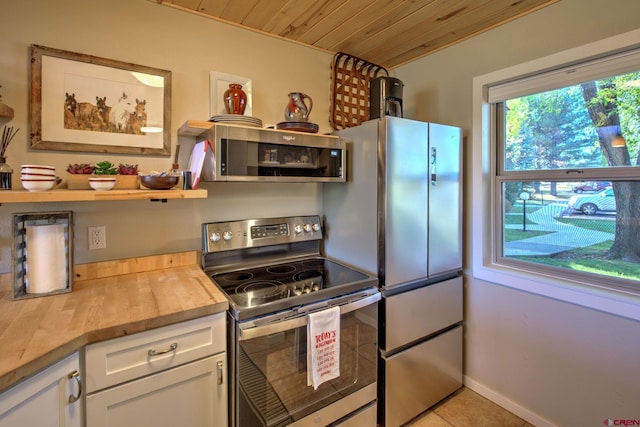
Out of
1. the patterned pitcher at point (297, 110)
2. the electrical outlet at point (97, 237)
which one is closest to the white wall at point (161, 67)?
the electrical outlet at point (97, 237)

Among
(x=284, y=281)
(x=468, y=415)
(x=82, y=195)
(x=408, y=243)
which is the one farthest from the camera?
(x=468, y=415)

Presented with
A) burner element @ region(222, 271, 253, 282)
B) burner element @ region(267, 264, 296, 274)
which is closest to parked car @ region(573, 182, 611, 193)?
burner element @ region(267, 264, 296, 274)

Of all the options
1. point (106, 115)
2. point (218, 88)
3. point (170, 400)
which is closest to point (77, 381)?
point (170, 400)

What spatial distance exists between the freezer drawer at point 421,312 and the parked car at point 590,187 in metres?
0.83

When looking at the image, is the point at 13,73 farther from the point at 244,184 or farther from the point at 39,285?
the point at 244,184

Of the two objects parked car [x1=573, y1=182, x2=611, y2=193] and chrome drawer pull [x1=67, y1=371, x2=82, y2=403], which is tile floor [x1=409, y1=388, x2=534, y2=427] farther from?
chrome drawer pull [x1=67, y1=371, x2=82, y2=403]

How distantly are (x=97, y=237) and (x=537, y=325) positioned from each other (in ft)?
7.86

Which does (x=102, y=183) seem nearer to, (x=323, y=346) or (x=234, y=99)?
(x=234, y=99)

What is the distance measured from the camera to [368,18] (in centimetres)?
180

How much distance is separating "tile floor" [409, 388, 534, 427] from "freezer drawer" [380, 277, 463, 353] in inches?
19.5

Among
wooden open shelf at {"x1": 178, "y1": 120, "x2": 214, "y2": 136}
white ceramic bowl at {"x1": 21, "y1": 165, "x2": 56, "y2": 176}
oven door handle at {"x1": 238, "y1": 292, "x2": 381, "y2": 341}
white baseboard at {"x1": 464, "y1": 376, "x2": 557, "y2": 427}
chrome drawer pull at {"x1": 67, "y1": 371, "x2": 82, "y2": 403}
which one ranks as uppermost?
wooden open shelf at {"x1": 178, "y1": 120, "x2": 214, "y2": 136}

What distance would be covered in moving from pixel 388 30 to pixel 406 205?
1.11 metres

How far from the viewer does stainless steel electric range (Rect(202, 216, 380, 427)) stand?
4.25ft

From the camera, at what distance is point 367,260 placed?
70.4 inches
